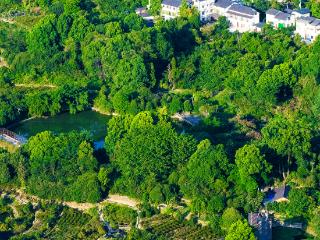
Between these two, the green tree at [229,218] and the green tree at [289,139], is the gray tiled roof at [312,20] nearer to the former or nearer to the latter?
the green tree at [289,139]

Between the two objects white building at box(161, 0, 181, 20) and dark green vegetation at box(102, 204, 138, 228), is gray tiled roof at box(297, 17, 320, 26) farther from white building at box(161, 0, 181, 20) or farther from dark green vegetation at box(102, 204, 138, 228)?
dark green vegetation at box(102, 204, 138, 228)

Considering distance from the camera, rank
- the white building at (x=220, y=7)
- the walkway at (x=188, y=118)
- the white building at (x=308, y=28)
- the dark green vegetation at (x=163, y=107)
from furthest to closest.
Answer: the white building at (x=220, y=7) < the white building at (x=308, y=28) < the walkway at (x=188, y=118) < the dark green vegetation at (x=163, y=107)

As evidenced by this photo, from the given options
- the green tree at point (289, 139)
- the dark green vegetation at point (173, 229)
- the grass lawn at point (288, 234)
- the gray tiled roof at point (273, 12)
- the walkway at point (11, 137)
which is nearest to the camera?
the grass lawn at point (288, 234)

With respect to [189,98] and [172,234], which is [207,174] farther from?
[189,98]

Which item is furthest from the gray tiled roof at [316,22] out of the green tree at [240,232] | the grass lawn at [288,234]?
the green tree at [240,232]

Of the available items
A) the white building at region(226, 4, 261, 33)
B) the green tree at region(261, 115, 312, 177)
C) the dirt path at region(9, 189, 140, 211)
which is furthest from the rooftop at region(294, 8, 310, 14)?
the dirt path at region(9, 189, 140, 211)
